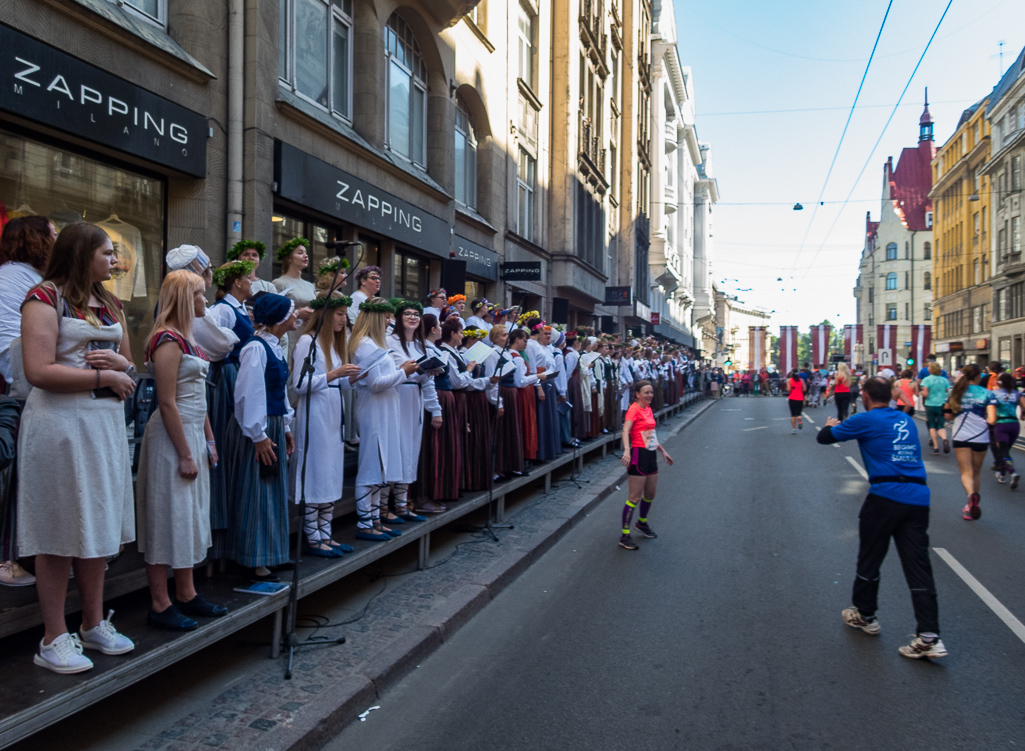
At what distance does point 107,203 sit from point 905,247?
8995 cm

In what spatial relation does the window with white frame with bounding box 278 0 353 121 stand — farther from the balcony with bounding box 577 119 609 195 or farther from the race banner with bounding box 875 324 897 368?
the race banner with bounding box 875 324 897 368

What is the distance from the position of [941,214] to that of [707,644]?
7571cm

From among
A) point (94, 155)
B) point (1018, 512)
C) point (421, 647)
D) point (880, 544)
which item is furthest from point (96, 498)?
point (1018, 512)

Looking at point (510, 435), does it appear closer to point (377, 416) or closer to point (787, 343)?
point (377, 416)

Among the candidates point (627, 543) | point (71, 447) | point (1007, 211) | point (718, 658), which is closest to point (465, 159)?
point (627, 543)

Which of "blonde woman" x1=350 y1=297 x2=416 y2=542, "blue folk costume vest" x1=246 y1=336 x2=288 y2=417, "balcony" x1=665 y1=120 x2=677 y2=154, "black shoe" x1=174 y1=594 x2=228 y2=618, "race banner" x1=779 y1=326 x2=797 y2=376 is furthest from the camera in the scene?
"balcony" x1=665 y1=120 x2=677 y2=154

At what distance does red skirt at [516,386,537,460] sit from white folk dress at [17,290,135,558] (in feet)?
22.7

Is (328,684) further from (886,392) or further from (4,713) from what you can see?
(886,392)

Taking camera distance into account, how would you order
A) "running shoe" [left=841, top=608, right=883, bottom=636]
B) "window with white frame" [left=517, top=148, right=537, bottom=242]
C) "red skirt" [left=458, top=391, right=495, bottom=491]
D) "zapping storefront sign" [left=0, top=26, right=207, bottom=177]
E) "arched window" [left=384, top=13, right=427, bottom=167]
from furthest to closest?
"window with white frame" [left=517, top=148, right=537, bottom=242] → "arched window" [left=384, top=13, right=427, bottom=167] → "red skirt" [left=458, top=391, right=495, bottom=491] → "zapping storefront sign" [left=0, top=26, right=207, bottom=177] → "running shoe" [left=841, top=608, right=883, bottom=636]

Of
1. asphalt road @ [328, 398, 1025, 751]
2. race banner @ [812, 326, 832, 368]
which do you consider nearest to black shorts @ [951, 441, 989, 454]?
asphalt road @ [328, 398, 1025, 751]

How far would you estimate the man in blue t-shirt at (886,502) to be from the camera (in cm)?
530

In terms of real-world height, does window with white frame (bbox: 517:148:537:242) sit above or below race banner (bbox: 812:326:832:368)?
above

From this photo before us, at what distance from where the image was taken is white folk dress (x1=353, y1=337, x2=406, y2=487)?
6.30m

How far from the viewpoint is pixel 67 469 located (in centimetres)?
344
